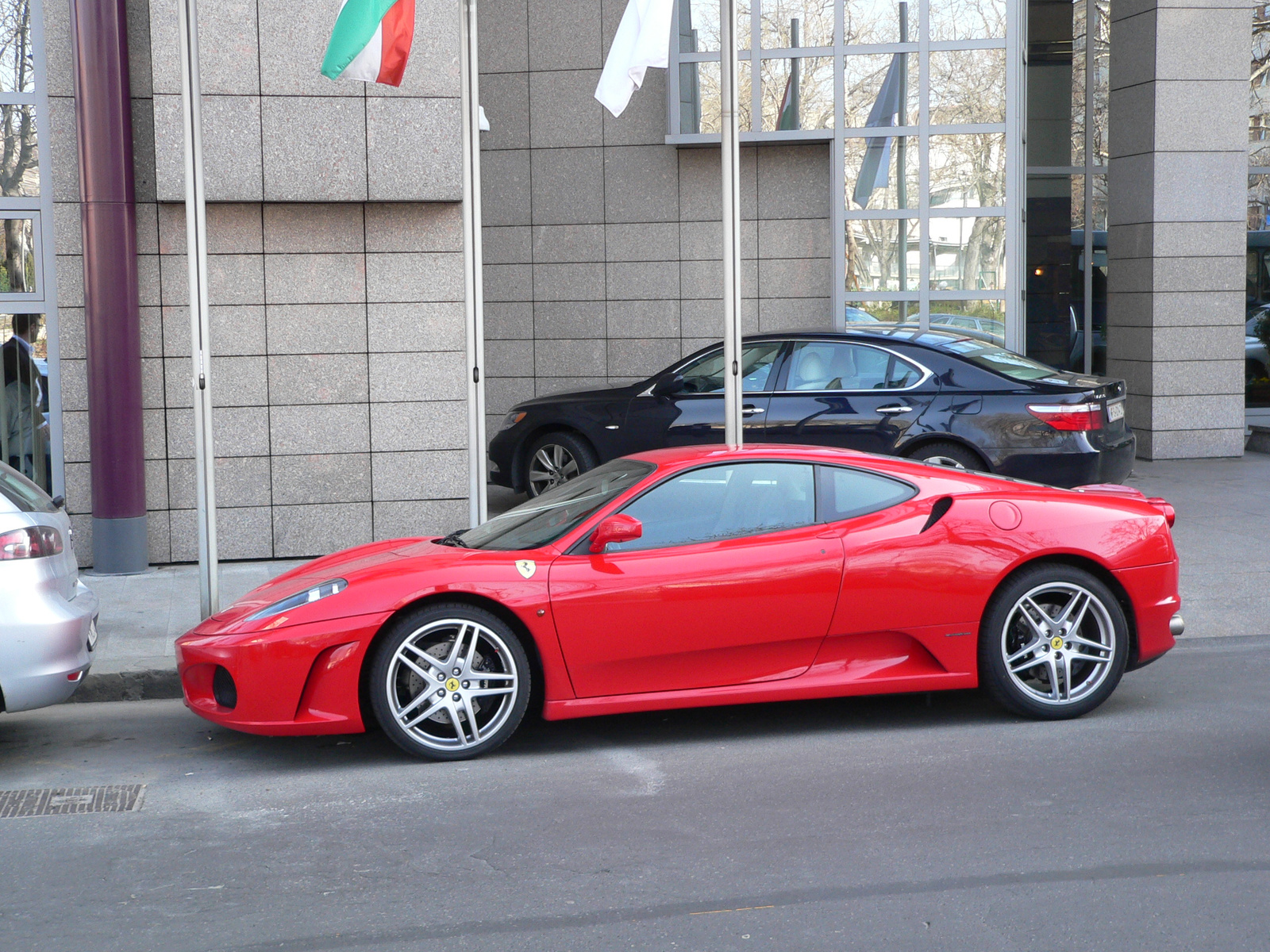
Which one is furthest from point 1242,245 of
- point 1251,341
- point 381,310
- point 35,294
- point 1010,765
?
point 35,294

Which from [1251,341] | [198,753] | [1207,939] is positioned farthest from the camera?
[1251,341]

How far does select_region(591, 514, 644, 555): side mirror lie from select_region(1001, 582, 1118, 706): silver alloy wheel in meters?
1.68

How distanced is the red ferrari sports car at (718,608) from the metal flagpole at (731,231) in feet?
6.01

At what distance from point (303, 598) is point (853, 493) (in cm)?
242

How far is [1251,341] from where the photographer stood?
54.9 ft

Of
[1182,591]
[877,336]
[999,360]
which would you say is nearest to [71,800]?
[1182,591]

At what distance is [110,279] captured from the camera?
9.30 meters

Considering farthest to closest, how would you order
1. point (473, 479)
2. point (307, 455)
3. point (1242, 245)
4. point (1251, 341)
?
point (1251, 341)
point (1242, 245)
point (307, 455)
point (473, 479)

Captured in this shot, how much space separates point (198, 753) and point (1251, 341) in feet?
48.6

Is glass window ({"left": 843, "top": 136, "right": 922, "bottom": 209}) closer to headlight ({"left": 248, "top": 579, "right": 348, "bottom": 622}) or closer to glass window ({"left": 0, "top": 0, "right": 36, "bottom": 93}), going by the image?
glass window ({"left": 0, "top": 0, "right": 36, "bottom": 93})

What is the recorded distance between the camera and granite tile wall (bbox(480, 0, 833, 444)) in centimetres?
1427

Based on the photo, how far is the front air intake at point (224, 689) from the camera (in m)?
5.50

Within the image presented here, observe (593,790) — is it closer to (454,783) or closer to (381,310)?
(454,783)

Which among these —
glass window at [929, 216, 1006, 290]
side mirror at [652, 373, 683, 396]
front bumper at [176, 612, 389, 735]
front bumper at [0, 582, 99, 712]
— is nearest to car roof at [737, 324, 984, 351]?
side mirror at [652, 373, 683, 396]
